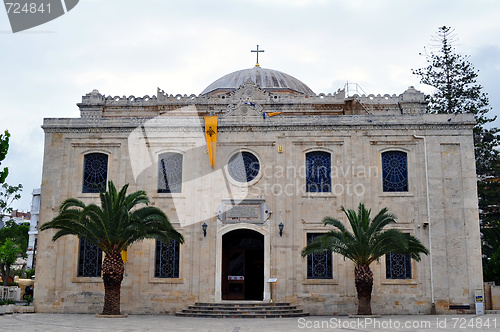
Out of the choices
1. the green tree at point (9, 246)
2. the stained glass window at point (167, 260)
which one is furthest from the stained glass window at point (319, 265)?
the green tree at point (9, 246)

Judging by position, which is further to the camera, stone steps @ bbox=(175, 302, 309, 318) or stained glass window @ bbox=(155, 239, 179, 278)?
stained glass window @ bbox=(155, 239, 179, 278)

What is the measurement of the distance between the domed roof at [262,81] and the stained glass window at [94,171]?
10.1 metres

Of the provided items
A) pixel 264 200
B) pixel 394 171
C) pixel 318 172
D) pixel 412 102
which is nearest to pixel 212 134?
pixel 264 200

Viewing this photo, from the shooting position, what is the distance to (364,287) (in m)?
19.5

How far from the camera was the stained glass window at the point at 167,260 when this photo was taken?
22062 millimetres

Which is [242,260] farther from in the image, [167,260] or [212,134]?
[212,134]

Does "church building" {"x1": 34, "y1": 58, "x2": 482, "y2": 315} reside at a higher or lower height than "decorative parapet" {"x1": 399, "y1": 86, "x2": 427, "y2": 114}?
lower

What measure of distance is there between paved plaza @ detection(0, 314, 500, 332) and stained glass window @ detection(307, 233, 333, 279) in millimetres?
1970

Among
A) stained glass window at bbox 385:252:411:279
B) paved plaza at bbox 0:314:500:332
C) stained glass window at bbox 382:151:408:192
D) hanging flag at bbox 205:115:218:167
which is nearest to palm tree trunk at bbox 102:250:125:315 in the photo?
paved plaza at bbox 0:314:500:332

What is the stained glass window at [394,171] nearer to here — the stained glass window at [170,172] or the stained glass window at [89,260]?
the stained glass window at [170,172]

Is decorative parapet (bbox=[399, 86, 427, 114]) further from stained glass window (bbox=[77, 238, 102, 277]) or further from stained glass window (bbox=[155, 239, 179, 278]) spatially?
stained glass window (bbox=[77, 238, 102, 277])

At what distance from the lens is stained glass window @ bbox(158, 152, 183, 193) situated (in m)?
22.8

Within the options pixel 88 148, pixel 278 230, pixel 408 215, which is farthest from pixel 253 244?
pixel 88 148

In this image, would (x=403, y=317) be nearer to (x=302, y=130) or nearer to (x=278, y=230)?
(x=278, y=230)
